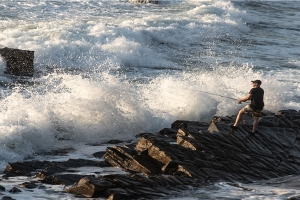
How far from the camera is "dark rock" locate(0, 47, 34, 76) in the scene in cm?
2127

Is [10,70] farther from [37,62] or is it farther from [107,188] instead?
[107,188]

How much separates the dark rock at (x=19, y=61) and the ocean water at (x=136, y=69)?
311 mm

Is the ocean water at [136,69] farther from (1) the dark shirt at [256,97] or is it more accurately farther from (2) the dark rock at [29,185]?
(1) the dark shirt at [256,97]

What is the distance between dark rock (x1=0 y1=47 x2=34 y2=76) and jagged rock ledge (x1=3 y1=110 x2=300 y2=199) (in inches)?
358

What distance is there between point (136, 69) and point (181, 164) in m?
13.1

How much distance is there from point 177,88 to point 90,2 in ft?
77.0

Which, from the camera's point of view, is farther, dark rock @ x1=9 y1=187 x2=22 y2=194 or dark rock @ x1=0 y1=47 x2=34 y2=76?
dark rock @ x1=0 y1=47 x2=34 y2=76

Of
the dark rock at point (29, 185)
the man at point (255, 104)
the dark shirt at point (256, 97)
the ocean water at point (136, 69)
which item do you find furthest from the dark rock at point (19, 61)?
the dark rock at point (29, 185)

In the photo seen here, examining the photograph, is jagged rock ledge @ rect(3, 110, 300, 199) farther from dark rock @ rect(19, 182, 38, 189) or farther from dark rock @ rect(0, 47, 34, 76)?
dark rock @ rect(0, 47, 34, 76)

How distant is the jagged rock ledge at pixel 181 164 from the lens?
33.9ft

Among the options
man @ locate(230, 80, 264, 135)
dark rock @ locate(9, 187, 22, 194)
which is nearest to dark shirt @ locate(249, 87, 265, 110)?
man @ locate(230, 80, 264, 135)

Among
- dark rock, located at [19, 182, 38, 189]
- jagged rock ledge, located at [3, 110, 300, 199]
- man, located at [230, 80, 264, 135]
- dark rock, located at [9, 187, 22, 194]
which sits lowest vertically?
dark rock, located at [19, 182, 38, 189]

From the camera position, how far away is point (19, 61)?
21.6m

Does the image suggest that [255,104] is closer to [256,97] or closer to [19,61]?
[256,97]
